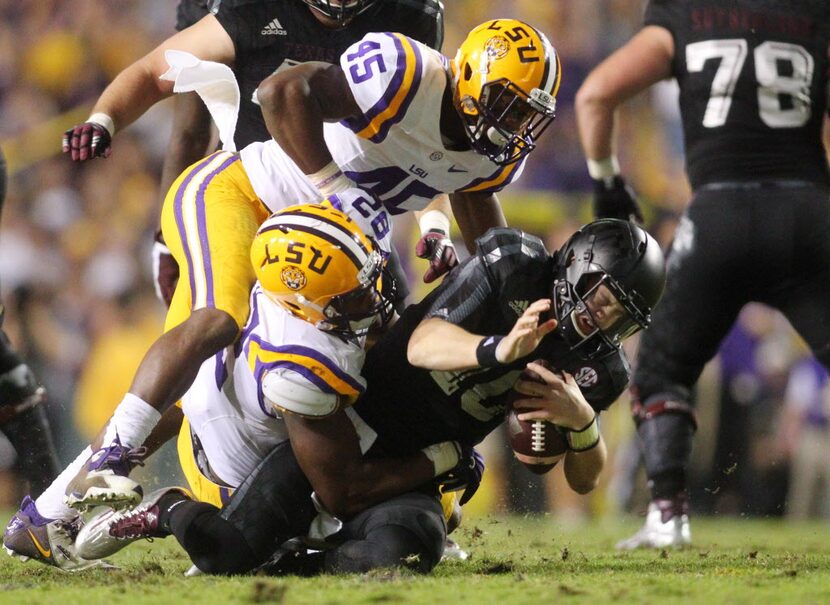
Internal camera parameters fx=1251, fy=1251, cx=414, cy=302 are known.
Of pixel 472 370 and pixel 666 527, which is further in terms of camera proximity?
pixel 666 527

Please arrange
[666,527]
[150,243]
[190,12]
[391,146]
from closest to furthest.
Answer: [391,146] → [666,527] → [190,12] → [150,243]

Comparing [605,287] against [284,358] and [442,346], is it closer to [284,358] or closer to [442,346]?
[442,346]

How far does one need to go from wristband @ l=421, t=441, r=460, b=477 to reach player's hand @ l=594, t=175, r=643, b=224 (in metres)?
1.29

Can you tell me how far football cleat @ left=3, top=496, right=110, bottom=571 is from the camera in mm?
3422

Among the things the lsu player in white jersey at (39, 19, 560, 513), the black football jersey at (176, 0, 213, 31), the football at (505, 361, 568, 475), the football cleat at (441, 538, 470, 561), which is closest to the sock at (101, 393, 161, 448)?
the lsu player in white jersey at (39, 19, 560, 513)

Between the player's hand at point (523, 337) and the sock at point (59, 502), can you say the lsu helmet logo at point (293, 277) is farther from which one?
the sock at point (59, 502)

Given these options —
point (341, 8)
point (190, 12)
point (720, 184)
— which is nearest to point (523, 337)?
point (341, 8)

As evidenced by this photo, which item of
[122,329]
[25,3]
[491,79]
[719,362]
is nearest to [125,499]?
[491,79]

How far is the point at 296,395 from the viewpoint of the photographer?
10.3ft

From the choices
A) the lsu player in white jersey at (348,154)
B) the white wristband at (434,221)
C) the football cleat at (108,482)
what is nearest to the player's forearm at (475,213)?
the white wristband at (434,221)

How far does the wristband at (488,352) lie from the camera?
296 centimetres

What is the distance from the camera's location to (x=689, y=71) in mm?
4438

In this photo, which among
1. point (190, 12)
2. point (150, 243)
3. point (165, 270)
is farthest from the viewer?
point (150, 243)

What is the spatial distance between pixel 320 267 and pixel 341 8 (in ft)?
3.90
